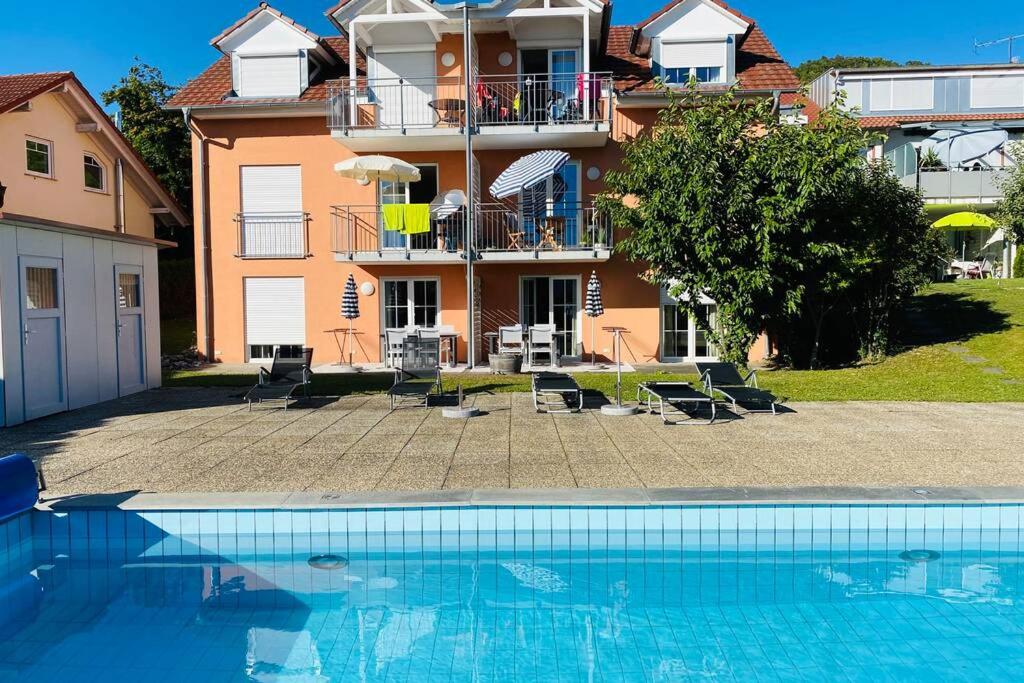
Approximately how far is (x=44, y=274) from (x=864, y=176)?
15.3m

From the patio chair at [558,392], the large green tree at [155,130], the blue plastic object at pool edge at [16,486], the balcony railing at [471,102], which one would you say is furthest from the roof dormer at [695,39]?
the large green tree at [155,130]

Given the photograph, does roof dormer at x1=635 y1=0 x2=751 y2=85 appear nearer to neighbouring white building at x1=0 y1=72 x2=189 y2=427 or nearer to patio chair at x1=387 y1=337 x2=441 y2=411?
patio chair at x1=387 y1=337 x2=441 y2=411

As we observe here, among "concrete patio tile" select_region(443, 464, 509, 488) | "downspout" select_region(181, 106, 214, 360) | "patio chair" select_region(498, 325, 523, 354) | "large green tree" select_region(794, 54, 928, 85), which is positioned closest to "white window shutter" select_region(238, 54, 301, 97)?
"downspout" select_region(181, 106, 214, 360)

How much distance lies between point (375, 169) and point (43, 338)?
7564mm

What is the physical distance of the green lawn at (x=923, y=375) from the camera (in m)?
12.4

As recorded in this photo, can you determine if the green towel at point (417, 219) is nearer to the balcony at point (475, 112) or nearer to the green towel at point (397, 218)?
the green towel at point (397, 218)

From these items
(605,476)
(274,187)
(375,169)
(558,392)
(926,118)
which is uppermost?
(926,118)

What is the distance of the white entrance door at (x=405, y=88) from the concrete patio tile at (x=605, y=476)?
13.2m

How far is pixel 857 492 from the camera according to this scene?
19.8ft

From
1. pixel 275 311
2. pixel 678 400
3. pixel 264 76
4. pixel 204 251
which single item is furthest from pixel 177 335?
pixel 678 400

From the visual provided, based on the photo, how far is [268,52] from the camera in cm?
1897

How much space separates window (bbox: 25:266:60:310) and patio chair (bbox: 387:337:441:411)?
202 inches

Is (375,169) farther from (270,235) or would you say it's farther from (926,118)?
(926,118)

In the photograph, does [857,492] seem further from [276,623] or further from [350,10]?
[350,10]
